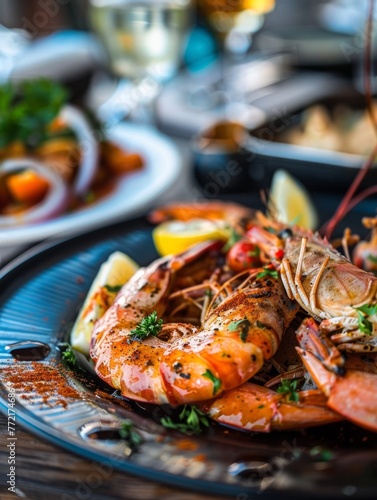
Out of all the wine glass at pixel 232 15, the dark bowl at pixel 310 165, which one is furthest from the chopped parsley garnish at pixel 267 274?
the wine glass at pixel 232 15

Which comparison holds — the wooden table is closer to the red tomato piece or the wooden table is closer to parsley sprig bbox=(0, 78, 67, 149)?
the red tomato piece

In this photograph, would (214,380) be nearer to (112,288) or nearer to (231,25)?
(112,288)

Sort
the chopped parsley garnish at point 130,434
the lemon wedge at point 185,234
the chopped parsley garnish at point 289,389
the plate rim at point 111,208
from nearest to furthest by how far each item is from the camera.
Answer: the chopped parsley garnish at point 130,434, the chopped parsley garnish at point 289,389, the lemon wedge at point 185,234, the plate rim at point 111,208

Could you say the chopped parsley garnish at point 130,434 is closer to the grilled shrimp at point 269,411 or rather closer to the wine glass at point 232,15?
the grilled shrimp at point 269,411

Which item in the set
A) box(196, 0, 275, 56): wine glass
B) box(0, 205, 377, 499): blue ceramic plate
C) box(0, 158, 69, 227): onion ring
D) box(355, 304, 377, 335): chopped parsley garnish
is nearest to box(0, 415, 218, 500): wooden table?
box(0, 205, 377, 499): blue ceramic plate

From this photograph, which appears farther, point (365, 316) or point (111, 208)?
point (111, 208)

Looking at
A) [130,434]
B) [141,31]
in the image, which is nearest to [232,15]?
[141,31]

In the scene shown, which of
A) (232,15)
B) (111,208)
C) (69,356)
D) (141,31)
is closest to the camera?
(69,356)

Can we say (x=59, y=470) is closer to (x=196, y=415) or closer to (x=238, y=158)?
(x=196, y=415)
